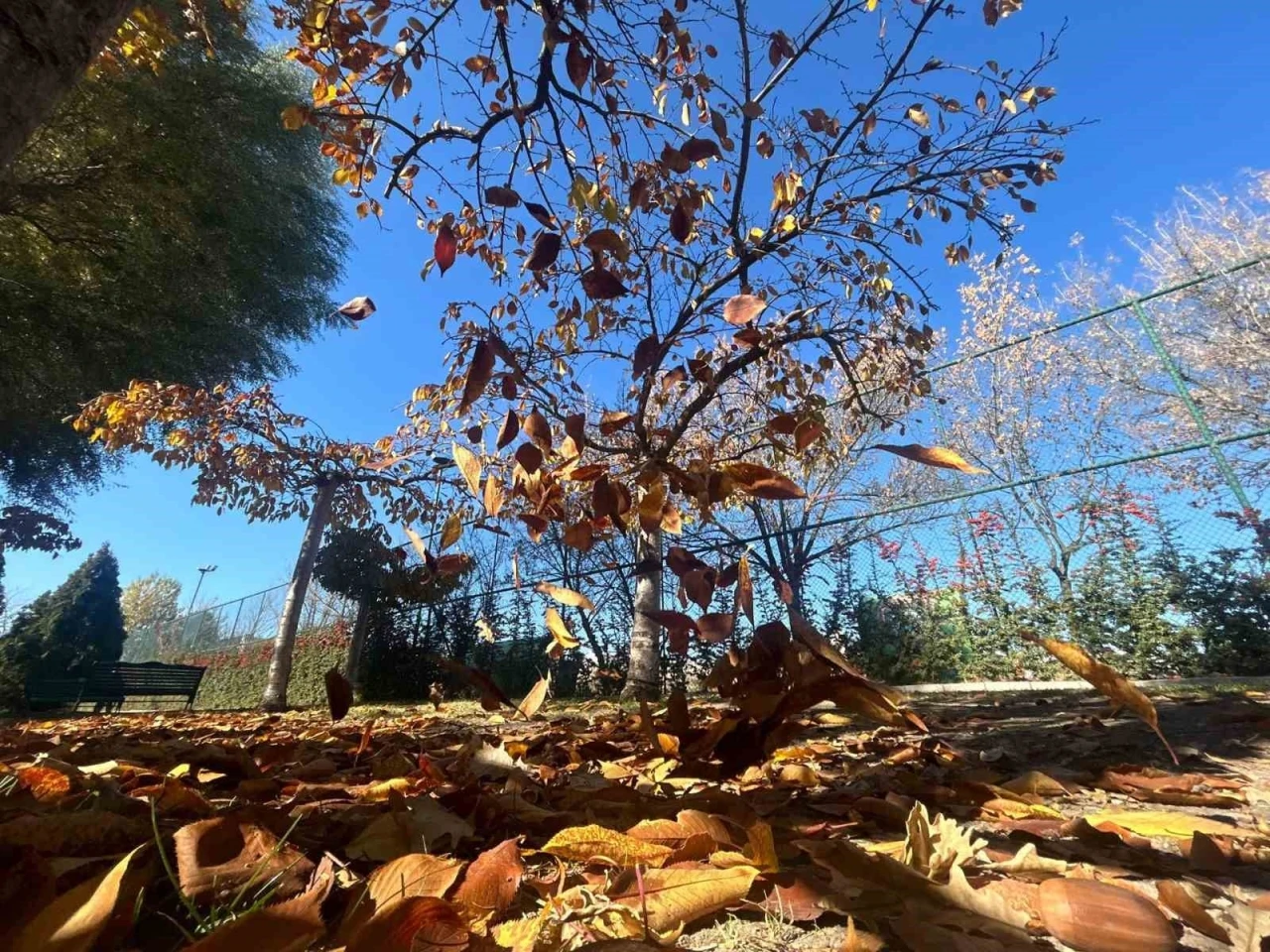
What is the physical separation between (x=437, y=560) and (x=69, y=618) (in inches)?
676

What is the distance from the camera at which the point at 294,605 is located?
7.12m

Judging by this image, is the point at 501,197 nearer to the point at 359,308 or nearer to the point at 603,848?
the point at 359,308

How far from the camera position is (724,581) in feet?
4.34

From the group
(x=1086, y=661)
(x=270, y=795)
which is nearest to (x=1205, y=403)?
(x=1086, y=661)

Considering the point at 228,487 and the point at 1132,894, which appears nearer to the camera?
the point at 1132,894

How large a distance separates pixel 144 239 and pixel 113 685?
6.96m

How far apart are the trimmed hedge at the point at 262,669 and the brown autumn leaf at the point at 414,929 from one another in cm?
813

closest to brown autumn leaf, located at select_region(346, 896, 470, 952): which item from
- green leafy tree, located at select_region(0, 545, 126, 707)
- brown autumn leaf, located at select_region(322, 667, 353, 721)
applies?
brown autumn leaf, located at select_region(322, 667, 353, 721)

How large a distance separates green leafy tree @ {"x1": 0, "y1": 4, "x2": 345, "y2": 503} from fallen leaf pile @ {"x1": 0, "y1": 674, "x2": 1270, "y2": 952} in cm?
1050

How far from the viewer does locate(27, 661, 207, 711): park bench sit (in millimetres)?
9945

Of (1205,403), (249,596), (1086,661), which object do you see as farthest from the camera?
(249,596)

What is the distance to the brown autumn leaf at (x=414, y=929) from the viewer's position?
52 cm

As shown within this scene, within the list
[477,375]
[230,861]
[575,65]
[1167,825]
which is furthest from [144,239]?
[1167,825]

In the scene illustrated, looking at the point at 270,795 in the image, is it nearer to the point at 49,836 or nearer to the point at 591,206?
the point at 49,836
